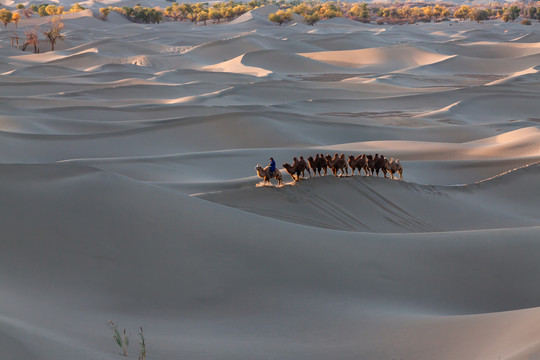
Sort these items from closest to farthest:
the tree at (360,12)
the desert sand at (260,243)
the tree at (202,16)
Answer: the desert sand at (260,243)
the tree at (202,16)
the tree at (360,12)

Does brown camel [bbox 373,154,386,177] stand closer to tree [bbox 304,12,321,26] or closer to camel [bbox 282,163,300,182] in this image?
camel [bbox 282,163,300,182]

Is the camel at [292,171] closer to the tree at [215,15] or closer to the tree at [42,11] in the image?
the tree at [215,15]

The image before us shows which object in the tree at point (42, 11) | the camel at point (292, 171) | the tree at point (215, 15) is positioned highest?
the camel at point (292, 171)

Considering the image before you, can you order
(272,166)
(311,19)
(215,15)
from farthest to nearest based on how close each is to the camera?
(215,15), (311,19), (272,166)

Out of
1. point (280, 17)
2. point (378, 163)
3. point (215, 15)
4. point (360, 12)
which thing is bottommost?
point (360, 12)

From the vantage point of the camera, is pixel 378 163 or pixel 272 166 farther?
pixel 378 163

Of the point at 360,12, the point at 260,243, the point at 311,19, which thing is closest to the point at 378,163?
the point at 260,243

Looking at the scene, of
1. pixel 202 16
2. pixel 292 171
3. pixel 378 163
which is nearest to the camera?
pixel 292 171

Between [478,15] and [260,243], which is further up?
[260,243]

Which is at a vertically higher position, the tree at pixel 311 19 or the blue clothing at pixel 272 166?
the blue clothing at pixel 272 166

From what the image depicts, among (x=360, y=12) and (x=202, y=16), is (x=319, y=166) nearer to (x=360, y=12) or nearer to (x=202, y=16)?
(x=202, y=16)

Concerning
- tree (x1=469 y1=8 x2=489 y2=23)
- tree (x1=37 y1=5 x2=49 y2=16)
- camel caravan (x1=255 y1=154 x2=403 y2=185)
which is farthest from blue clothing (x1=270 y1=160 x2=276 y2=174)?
tree (x1=469 y1=8 x2=489 y2=23)

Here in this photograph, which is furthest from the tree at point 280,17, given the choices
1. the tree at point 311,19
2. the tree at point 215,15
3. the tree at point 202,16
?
the tree at point 202,16

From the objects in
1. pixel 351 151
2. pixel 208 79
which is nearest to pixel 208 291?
pixel 351 151
